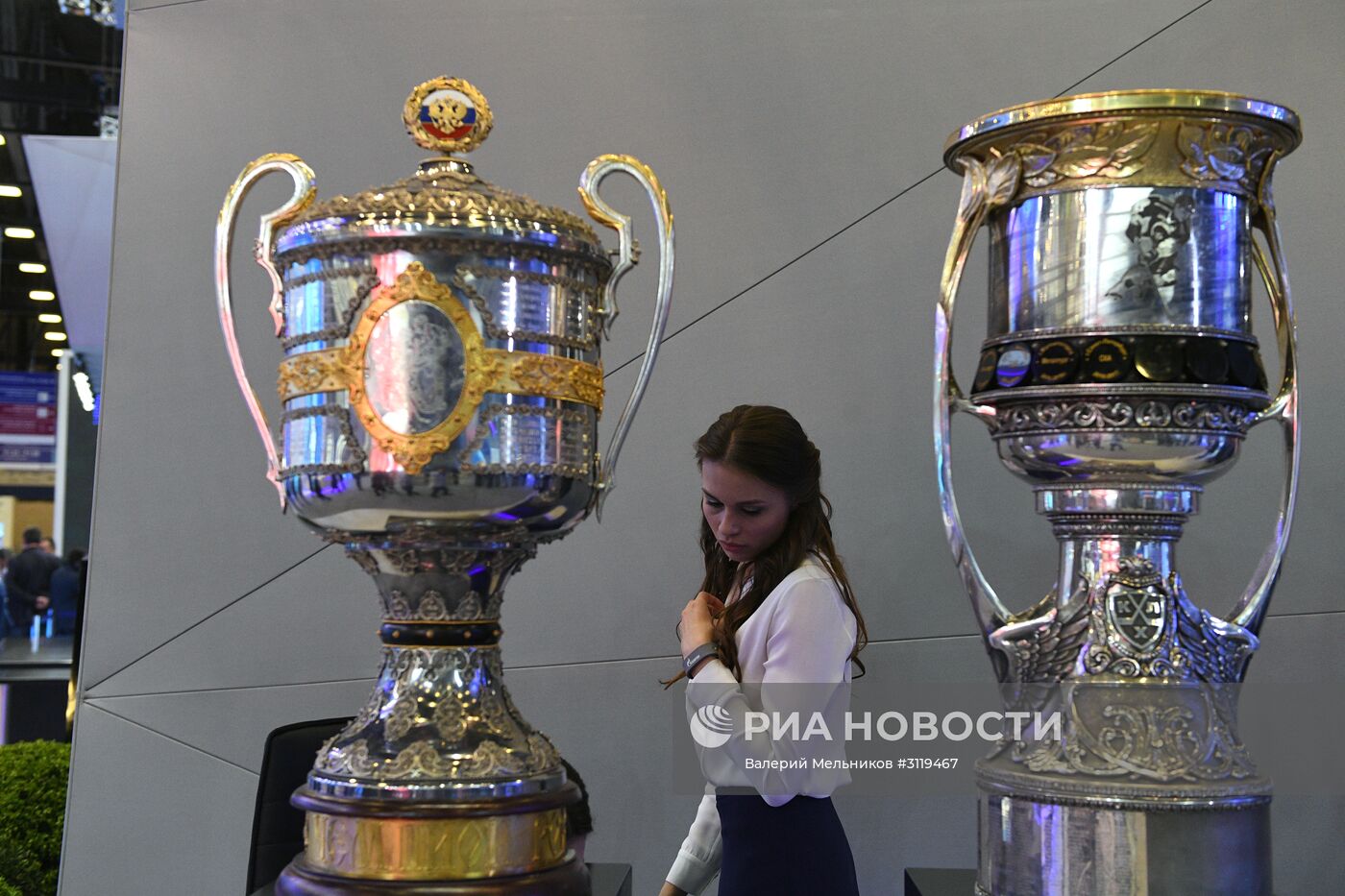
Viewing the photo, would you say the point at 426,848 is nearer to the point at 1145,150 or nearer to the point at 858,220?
the point at 1145,150

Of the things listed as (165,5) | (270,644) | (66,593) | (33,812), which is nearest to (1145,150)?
(270,644)

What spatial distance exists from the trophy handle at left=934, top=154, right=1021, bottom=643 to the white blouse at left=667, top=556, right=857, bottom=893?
0.36m

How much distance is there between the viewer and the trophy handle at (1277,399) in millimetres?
1454

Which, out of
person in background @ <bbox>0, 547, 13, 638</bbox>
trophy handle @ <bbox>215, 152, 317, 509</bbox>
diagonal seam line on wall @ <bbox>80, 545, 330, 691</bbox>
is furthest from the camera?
person in background @ <bbox>0, 547, 13, 638</bbox>

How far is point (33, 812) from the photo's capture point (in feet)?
12.3

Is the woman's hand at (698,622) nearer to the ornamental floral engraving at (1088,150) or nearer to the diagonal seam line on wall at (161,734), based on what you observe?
the ornamental floral engraving at (1088,150)

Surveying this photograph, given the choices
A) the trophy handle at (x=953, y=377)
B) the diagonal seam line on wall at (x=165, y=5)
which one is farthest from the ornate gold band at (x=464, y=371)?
the diagonal seam line on wall at (x=165, y=5)

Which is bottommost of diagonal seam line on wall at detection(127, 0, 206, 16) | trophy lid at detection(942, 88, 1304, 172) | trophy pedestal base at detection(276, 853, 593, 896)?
trophy pedestal base at detection(276, 853, 593, 896)

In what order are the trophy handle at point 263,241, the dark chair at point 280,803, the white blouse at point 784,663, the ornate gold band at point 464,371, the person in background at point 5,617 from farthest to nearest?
the person in background at point 5,617 < the dark chair at point 280,803 < the white blouse at point 784,663 < the trophy handle at point 263,241 < the ornate gold band at point 464,371

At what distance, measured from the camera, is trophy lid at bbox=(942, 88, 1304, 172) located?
1.36 metres

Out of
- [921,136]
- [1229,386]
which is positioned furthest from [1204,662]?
[921,136]

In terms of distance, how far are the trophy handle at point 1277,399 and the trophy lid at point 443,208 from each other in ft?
2.26

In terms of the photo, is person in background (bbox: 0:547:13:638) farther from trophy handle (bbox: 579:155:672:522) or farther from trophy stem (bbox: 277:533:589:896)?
trophy handle (bbox: 579:155:672:522)

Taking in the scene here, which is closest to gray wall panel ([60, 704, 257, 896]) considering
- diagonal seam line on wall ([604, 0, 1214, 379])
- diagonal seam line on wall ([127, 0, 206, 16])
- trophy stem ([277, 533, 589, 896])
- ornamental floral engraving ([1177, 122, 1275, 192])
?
diagonal seam line on wall ([604, 0, 1214, 379])
